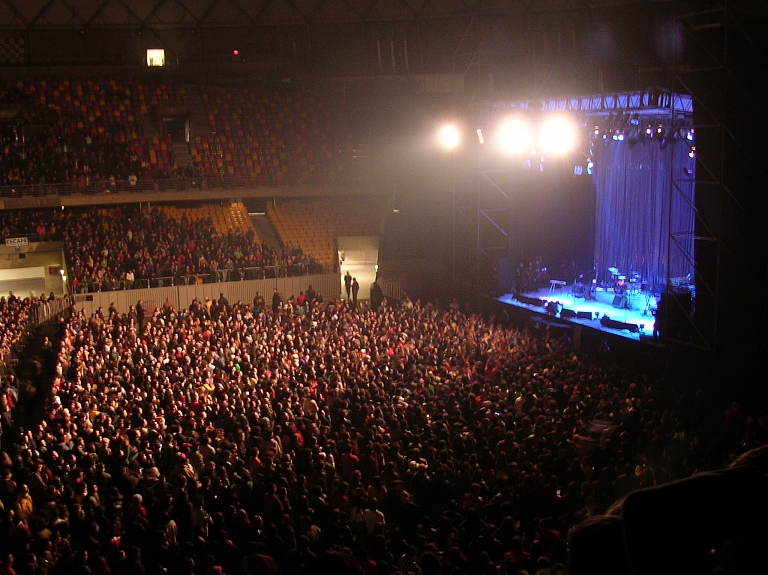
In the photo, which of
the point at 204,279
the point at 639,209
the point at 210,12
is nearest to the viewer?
the point at 639,209

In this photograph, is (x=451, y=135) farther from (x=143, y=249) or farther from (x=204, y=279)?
(x=143, y=249)

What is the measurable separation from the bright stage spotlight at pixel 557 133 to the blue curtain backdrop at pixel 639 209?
3522 mm

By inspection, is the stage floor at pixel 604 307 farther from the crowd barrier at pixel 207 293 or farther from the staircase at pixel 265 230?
the staircase at pixel 265 230

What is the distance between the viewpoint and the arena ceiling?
28859 mm

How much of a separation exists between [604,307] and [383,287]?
8.18 m

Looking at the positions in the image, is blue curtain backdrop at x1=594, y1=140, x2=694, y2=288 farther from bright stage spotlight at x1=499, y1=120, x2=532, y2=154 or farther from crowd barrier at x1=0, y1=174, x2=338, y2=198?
crowd barrier at x1=0, y1=174, x2=338, y2=198

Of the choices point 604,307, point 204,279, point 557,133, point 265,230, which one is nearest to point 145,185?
point 265,230

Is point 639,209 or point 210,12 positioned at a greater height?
point 210,12

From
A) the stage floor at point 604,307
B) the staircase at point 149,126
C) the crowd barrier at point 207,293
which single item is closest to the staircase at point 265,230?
the crowd barrier at point 207,293

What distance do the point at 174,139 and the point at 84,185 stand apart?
4797 mm

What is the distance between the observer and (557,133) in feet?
65.4

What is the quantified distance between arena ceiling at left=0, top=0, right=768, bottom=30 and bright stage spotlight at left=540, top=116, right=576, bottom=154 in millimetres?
9246

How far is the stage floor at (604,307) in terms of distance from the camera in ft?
60.4

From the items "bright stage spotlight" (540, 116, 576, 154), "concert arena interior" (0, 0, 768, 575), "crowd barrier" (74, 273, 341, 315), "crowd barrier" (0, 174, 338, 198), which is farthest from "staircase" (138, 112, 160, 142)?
"bright stage spotlight" (540, 116, 576, 154)
